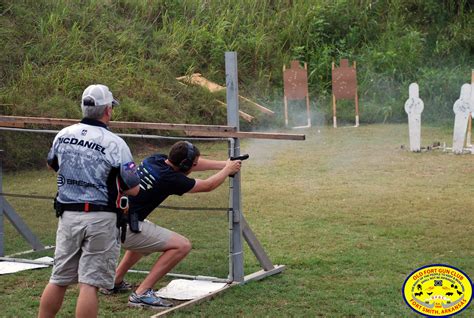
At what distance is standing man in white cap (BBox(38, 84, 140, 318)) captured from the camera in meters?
4.45

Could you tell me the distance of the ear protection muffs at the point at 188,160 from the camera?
541 cm

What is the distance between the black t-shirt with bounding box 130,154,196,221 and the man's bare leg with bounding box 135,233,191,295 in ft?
0.89

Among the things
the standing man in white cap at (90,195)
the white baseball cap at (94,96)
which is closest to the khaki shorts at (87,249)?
the standing man in white cap at (90,195)

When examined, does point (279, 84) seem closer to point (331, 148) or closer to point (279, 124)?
point (279, 124)

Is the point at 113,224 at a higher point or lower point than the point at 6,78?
lower

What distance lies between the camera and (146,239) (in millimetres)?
5449

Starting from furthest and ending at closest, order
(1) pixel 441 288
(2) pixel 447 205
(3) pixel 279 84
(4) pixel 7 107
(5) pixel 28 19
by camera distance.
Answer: (3) pixel 279 84
(5) pixel 28 19
(4) pixel 7 107
(2) pixel 447 205
(1) pixel 441 288

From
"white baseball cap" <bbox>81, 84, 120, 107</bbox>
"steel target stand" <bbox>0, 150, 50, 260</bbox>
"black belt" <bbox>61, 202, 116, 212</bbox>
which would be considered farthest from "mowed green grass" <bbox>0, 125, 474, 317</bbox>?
"white baseball cap" <bbox>81, 84, 120, 107</bbox>

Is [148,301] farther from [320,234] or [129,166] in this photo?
[320,234]

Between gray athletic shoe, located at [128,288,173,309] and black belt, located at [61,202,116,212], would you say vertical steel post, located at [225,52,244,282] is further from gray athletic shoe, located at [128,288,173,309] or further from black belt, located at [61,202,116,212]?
black belt, located at [61,202,116,212]

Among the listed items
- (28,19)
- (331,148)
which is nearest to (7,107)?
(28,19)

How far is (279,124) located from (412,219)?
340 inches

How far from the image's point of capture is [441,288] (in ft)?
11.3

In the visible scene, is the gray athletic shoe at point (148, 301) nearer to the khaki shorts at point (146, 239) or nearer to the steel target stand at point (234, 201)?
the khaki shorts at point (146, 239)
